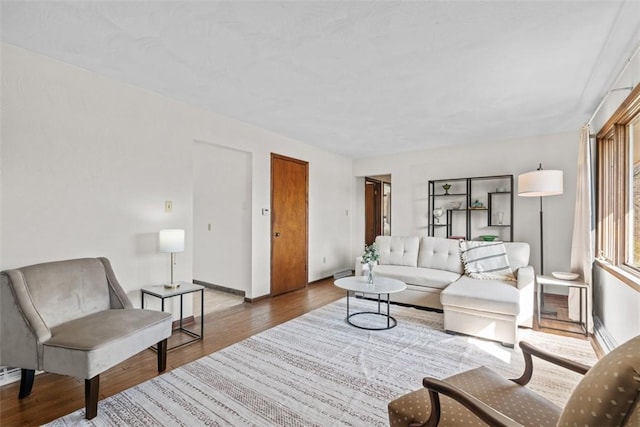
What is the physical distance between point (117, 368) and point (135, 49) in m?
2.41

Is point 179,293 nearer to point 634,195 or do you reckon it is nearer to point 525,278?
point 525,278

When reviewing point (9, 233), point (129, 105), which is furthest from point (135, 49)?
point (9, 233)

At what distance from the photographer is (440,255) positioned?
13.9 ft

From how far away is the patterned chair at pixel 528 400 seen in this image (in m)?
0.76

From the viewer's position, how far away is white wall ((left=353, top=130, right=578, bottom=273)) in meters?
4.49

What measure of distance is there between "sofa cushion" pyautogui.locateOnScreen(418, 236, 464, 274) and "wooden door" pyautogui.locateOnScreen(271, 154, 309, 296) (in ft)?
6.11

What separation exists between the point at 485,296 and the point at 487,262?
Result: 0.99m

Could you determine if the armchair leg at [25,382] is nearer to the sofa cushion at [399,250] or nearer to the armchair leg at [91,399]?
the armchair leg at [91,399]

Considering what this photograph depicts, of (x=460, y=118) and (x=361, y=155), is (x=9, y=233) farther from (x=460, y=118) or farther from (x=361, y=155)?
(x=361, y=155)

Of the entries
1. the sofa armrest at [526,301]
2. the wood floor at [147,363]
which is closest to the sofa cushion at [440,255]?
the sofa armrest at [526,301]

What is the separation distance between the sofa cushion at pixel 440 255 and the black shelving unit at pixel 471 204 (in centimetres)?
108

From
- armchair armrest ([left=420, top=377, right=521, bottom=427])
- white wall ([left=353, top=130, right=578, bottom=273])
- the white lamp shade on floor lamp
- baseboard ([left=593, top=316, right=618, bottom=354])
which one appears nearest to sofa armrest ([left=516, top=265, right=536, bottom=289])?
baseboard ([left=593, top=316, right=618, bottom=354])

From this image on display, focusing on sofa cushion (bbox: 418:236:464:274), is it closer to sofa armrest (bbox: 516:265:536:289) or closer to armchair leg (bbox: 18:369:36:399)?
sofa armrest (bbox: 516:265:536:289)

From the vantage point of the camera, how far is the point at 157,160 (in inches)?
122
